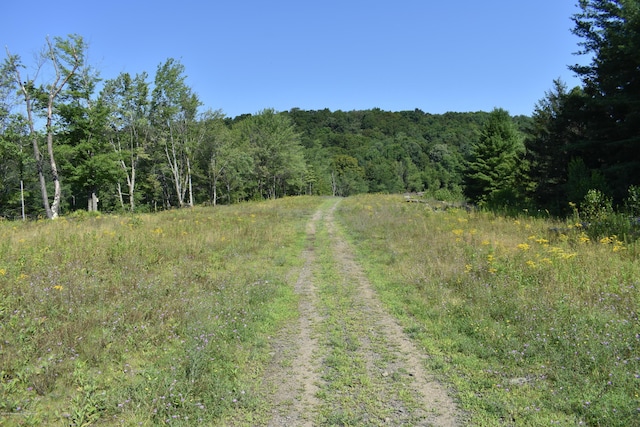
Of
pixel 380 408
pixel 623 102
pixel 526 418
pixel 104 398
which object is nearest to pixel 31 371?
pixel 104 398

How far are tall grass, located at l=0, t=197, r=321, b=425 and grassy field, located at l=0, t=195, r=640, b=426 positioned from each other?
2cm

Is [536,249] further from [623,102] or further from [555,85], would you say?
[555,85]

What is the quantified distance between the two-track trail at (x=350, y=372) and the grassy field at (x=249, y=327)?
0.27m

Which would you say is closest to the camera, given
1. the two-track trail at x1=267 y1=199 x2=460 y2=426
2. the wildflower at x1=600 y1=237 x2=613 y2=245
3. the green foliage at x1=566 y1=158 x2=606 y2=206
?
the two-track trail at x1=267 y1=199 x2=460 y2=426

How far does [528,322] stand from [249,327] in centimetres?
446

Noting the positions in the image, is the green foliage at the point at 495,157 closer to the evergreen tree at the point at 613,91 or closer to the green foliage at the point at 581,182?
the evergreen tree at the point at 613,91

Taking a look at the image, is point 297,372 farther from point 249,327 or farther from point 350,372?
point 249,327

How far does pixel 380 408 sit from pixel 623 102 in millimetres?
20107

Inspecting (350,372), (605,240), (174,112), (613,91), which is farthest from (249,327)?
(174,112)

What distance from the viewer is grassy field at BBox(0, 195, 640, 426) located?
12.3 ft

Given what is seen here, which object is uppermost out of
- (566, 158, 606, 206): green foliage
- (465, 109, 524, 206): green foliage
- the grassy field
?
(465, 109, 524, 206): green foliage

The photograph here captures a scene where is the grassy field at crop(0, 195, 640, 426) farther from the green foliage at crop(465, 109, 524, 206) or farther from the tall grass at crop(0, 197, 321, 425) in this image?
the green foliage at crop(465, 109, 524, 206)

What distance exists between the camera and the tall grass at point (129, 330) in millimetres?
3760

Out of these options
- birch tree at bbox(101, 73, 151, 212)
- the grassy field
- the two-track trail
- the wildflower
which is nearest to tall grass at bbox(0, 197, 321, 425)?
the grassy field
